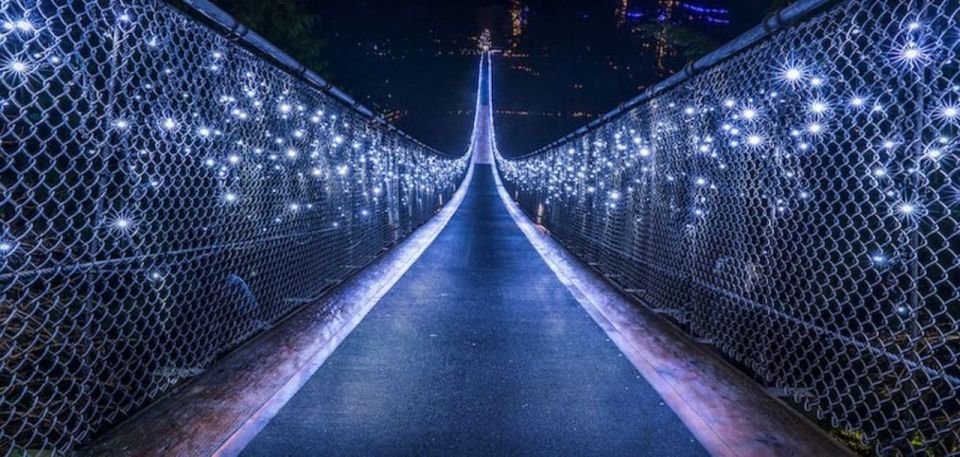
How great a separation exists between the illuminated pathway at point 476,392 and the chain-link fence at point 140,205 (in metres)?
0.88

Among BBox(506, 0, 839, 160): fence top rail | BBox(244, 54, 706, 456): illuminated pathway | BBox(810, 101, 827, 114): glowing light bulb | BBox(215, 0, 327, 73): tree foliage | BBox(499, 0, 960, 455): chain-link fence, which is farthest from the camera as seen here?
BBox(215, 0, 327, 73): tree foliage

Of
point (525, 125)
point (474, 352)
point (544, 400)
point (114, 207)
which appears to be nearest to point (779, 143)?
point (544, 400)

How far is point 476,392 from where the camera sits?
3.00m

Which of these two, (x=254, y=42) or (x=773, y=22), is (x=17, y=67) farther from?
(x=773, y=22)

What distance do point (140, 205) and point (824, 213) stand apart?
4.48 metres

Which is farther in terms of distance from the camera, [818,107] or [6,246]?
[818,107]

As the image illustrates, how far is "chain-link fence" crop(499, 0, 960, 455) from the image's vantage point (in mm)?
2230

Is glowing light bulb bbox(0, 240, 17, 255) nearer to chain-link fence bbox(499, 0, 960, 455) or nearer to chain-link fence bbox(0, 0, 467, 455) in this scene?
chain-link fence bbox(0, 0, 467, 455)

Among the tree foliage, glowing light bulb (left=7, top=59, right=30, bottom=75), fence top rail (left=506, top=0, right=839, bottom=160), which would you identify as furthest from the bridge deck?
the tree foliage

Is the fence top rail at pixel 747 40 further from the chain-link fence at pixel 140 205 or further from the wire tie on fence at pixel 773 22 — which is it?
the chain-link fence at pixel 140 205

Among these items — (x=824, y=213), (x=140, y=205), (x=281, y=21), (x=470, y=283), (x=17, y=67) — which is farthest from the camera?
(x=281, y=21)

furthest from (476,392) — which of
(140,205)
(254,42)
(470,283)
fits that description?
(470,283)

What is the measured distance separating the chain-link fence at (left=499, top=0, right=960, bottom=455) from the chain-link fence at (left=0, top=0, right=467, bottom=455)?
3501 mm

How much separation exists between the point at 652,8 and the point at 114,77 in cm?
1554
